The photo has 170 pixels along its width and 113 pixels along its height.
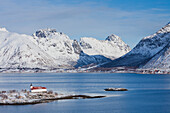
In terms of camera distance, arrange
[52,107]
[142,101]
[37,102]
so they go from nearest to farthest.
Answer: [52,107] < [37,102] < [142,101]

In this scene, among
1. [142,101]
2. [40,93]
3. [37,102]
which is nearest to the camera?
[37,102]

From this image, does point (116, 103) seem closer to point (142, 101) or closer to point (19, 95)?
point (142, 101)

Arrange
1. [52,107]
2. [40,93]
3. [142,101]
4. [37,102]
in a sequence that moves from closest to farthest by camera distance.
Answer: [52,107] < [37,102] < [142,101] < [40,93]

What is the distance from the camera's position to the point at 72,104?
88.0 metres

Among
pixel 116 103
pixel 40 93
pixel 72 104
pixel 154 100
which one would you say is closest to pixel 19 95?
pixel 40 93

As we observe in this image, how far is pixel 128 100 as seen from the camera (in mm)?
96812

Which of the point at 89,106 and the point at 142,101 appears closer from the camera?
the point at 89,106

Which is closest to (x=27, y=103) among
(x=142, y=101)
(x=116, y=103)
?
(x=116, y=103)

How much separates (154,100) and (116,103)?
1200 cm

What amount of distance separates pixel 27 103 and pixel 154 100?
30.8 meters

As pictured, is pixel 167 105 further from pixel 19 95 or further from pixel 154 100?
pixel 19 95

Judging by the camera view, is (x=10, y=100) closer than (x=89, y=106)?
No

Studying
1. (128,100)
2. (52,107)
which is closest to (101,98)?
(128,100)

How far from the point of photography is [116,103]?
90875 mm
